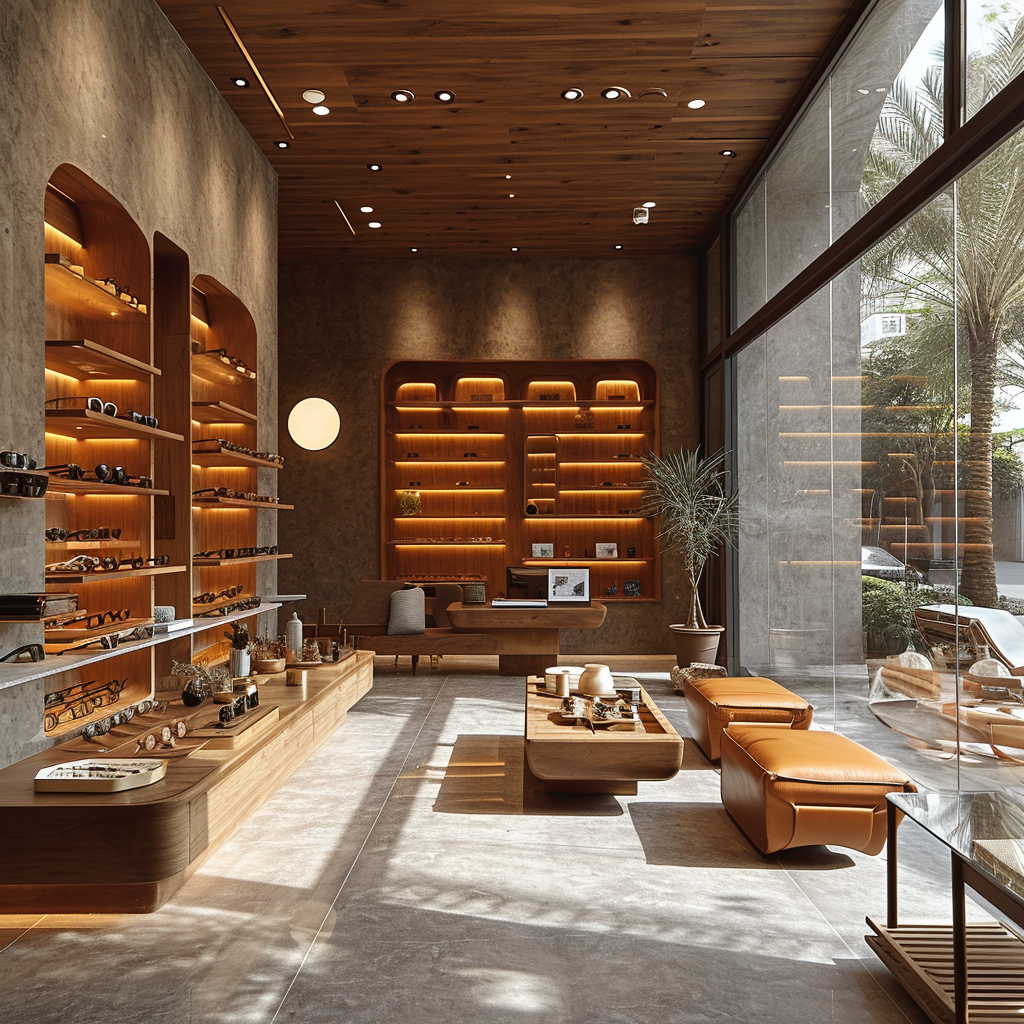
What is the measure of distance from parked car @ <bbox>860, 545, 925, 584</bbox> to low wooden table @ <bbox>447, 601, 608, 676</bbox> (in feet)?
10.5

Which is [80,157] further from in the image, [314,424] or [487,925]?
[314,424]

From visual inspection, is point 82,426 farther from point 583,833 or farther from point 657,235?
point 657,235

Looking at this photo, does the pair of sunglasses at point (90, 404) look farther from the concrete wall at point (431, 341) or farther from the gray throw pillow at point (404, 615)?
the concrete wall at point (431, 341)

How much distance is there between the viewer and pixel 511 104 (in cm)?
582

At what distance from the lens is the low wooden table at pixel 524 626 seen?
25.1ft

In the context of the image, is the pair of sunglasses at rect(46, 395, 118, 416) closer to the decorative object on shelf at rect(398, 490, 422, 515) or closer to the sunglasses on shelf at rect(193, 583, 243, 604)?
the sunglasses on shelf at rect(193, 583, 243, 604)

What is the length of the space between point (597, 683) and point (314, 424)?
223 inches

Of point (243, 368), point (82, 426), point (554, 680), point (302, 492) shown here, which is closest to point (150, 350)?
point (82, 426)

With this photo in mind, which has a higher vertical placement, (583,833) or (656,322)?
(656,322)

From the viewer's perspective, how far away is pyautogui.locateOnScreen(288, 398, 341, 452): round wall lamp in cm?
937

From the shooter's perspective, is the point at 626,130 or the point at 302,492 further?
the point at 302,492

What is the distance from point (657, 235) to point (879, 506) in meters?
5.03

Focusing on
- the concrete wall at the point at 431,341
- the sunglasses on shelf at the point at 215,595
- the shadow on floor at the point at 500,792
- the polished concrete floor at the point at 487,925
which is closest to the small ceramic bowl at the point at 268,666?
the sunglasses on shelf at the point at 215,595

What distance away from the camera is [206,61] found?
525 centimetres
